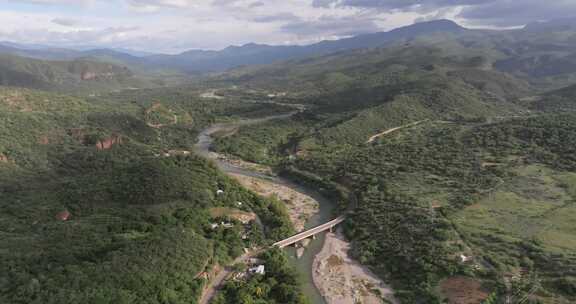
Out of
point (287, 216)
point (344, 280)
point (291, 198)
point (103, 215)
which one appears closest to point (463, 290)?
point (344, 280)

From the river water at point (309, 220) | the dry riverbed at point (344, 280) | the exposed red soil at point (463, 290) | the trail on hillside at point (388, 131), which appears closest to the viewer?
the exposed red soil at point (463, 290)

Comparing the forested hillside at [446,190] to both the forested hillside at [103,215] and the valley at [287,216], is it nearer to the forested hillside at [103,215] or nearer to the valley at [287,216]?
the valley at [287,216]

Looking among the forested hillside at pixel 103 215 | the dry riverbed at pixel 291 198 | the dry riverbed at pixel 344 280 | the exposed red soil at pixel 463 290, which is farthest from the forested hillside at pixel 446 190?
the forested hillside at pixel 103 215

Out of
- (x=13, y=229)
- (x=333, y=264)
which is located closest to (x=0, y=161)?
(x=13, y=229)

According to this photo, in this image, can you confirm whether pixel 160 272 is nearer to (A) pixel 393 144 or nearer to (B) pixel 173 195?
(B) pixel 173 195

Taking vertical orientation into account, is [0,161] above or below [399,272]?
above

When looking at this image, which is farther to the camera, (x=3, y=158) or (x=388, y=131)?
(x=388, y=131)

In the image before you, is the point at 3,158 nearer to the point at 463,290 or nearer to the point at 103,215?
the point at 103,215
